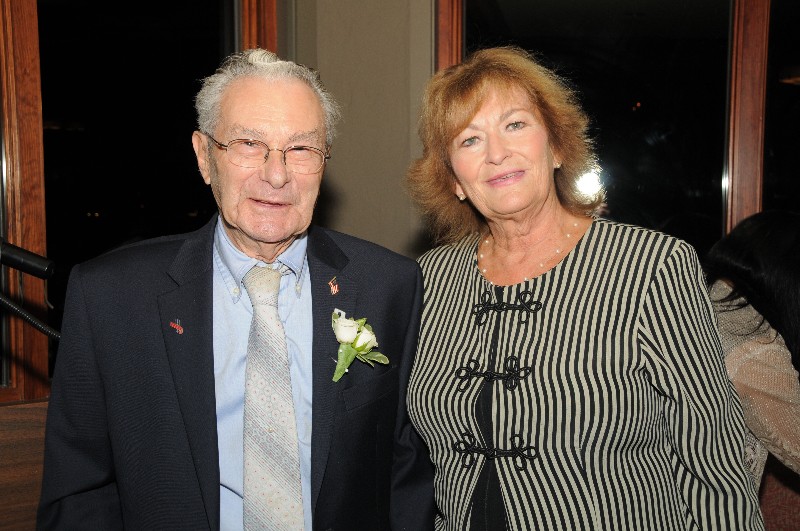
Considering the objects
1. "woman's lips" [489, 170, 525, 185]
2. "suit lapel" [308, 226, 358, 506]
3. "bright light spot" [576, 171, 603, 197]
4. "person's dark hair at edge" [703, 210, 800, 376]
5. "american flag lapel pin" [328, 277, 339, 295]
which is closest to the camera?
"suit lapel" [308, 226, 358, 506]

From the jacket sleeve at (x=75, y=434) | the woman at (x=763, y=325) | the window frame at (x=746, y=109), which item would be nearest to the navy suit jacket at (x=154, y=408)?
the jacket sleeve at (x=75, y=434)

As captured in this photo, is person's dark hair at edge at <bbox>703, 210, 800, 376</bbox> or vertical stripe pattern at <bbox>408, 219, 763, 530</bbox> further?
person's dark hair at edge at <bbox>703, 210, 800, 376</bbox>

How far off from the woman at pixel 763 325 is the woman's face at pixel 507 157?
1.09 m

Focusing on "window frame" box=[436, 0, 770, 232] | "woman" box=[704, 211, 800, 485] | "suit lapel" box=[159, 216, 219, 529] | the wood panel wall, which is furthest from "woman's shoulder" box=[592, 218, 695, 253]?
"window frame" box=[436, 0, 770, 232]

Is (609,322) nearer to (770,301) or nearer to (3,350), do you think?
(770,301)

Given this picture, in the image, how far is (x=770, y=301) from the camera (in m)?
2.64

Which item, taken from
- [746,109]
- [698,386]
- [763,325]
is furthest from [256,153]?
[746,109]

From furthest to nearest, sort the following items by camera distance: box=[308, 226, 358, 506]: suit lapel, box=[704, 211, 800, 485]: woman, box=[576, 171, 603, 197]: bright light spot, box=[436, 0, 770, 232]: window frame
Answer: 1. box=[436, 0, 770, 232]: window frame
2. box=[704, 211, 800, 485]: woman
3. box=[576, 171, 603, 197]: bright light spot
4. box=[308, 226, 358, 506]: suit lapel

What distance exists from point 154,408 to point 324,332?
1.46 ft

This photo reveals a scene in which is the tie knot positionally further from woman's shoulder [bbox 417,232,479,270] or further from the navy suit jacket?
woman's shoulder [bbox 417,232,479,270]

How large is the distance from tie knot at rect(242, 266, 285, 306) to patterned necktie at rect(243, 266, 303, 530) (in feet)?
0.09

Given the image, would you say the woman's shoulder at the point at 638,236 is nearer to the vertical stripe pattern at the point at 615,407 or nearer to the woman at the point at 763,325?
the vertical stripe pattern at the point at 615,407

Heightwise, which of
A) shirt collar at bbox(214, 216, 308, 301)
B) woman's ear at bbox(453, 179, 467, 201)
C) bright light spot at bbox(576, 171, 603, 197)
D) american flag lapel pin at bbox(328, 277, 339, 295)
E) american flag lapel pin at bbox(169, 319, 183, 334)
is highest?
bright light spot at bbox(576, 171, 603, 197)

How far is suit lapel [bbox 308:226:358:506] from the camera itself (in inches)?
66.4
